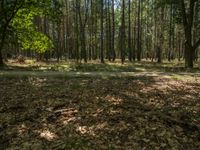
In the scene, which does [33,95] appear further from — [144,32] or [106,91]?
[144,32]

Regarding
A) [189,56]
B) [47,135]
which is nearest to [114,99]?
[47,135]

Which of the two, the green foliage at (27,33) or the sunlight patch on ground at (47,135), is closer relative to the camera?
the sunlight patch on ground at (47,135)

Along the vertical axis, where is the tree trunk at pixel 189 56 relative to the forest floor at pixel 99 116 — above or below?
above

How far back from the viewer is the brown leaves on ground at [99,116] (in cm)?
812

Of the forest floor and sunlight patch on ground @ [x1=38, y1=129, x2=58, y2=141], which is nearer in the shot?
A: the forest floor

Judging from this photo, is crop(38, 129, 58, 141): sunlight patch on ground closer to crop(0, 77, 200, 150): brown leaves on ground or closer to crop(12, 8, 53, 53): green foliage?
crop(0, 77, 200, 150): brown leaves on ground

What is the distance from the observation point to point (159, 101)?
10.7 meters

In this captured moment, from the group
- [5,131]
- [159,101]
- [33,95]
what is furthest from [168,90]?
[5,131]

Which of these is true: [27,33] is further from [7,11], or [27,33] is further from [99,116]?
[99,116]

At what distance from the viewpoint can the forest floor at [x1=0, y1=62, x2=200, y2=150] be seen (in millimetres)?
8125

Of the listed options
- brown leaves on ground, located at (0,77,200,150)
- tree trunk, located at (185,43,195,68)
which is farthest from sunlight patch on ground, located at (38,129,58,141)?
tree trunk, located at (185,43,195,68)

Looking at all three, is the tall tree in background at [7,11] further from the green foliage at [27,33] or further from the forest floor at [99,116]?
the forest floor at [99,116]

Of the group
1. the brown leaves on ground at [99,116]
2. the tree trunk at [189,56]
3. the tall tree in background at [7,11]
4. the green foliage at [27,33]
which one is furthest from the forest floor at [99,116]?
the green foliage at [27,33]

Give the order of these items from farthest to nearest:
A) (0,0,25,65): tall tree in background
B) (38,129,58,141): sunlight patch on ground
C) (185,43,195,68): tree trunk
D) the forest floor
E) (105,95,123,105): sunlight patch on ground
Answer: (185,43,195,68): tree trunk → (0,0,25,65): tall tree in background → (105,95,123,105): sunlight patch on ground → (38,129,58,141): sunlight patch on ground → the forest floor
